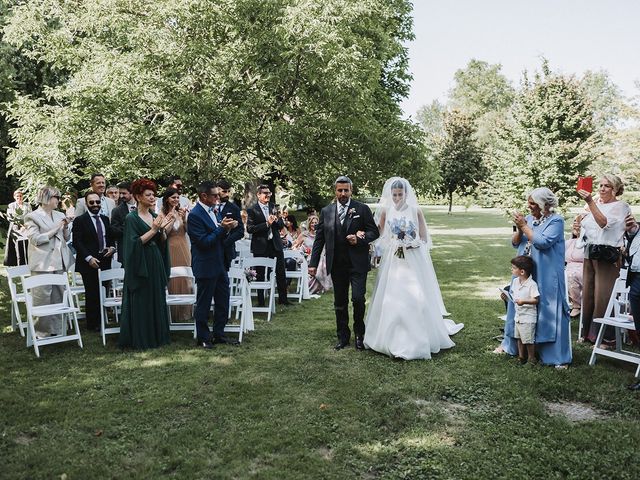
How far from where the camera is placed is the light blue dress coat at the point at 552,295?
20.3 feet

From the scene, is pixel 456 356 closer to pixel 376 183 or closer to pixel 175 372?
pixel 175 372

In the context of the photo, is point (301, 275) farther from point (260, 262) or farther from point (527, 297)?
point (527, 297)

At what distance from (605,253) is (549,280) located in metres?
1.03

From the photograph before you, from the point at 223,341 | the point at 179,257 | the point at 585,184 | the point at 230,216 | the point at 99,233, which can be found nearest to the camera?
the point at 585,184

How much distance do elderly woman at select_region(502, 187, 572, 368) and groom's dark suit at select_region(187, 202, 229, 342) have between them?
374 centimetres

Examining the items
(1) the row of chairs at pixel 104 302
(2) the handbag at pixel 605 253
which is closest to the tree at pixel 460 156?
(1) the row of chairs at pixel 104 302

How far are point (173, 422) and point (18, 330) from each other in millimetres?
4776

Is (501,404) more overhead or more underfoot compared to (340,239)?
more underfoot

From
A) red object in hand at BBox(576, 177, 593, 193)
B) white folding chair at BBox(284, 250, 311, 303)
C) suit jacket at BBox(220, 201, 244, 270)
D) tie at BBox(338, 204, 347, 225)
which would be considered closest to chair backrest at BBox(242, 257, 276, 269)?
suit jacket at BBox(220, 201, 244, 270)

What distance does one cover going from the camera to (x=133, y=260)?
690cm

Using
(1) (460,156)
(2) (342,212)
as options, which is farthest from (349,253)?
(1) (460,156)

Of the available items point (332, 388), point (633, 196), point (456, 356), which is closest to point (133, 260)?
point (332, 388)

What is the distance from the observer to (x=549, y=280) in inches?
245

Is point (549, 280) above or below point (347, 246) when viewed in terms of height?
below
